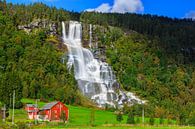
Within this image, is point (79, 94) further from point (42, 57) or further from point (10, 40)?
point (10, 40)

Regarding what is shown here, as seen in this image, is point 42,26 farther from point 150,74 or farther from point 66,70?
point 150,74

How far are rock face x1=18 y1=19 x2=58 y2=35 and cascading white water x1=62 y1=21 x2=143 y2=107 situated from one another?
16.6 ft

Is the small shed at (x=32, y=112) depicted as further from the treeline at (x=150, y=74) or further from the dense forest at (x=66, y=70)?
the treeline at (x=150, y=74)

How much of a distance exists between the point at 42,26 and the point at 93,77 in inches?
1507

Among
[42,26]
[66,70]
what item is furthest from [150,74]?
[42,26]

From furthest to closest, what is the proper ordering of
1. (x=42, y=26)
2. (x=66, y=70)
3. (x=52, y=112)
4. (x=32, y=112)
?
(x=42, y=26) < (x=66, y=70) < (x=52, y=112) < (x=32, y=112)

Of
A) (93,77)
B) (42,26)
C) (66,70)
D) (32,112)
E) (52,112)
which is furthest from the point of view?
(42,26)

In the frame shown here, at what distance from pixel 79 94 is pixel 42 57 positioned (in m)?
19.4

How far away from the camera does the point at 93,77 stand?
16450 cm

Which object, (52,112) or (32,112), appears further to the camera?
(52,112)

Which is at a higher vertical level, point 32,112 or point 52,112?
point 32,112

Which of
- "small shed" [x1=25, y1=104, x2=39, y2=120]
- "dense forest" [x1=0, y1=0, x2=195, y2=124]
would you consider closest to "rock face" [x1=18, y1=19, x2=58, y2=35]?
"dense forest" [x1=0, y1=0, x2=195, y2=124]

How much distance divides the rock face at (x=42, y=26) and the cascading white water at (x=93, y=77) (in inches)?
200

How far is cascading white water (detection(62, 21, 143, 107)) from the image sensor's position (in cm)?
15162
